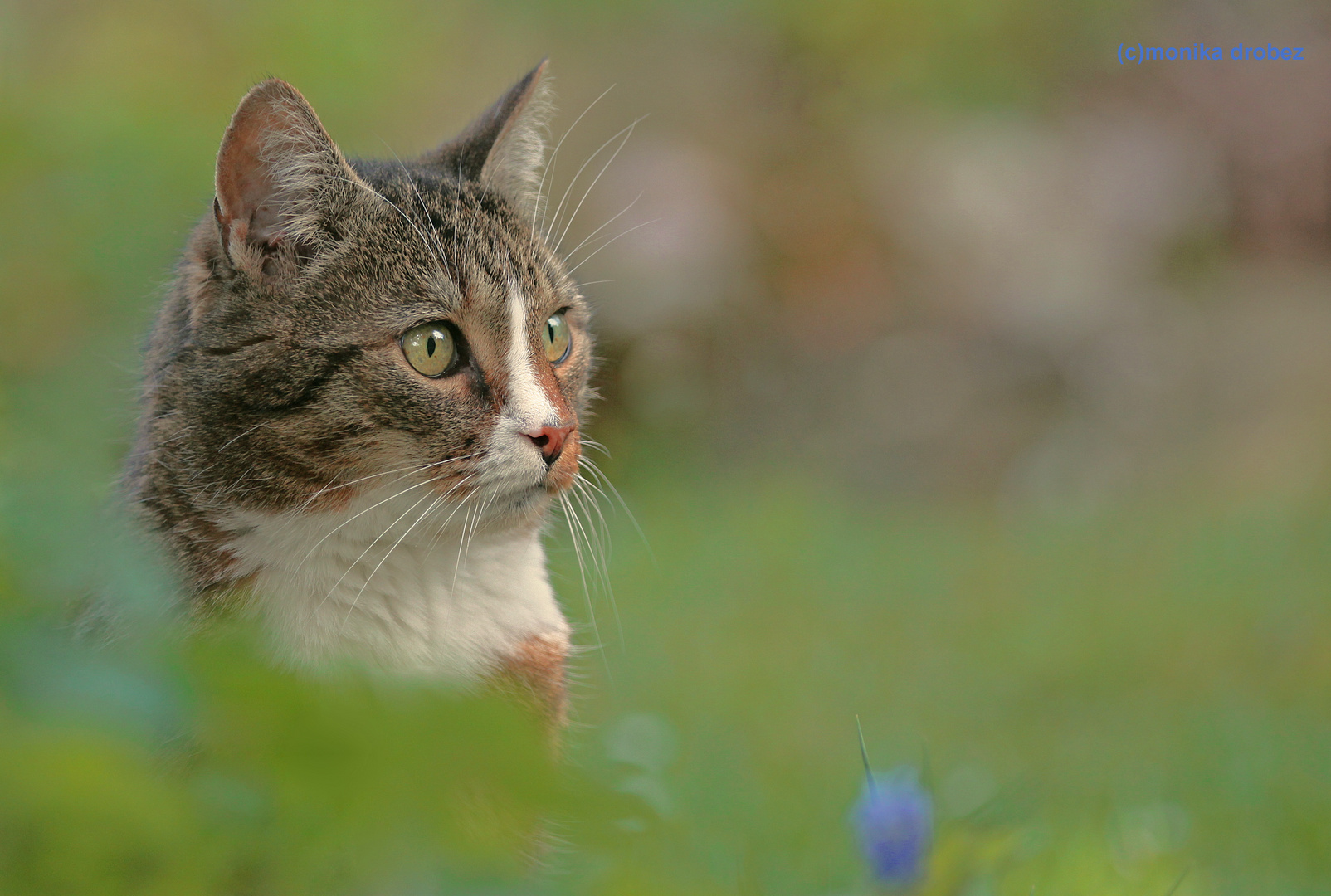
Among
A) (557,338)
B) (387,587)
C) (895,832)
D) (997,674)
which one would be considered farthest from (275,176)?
(997,674)

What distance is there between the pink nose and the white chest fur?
0.17m

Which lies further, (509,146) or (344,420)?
(509,146)

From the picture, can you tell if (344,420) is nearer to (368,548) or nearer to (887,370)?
(368,548)

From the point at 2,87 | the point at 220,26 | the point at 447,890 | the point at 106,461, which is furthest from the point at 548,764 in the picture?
the point at 220,26

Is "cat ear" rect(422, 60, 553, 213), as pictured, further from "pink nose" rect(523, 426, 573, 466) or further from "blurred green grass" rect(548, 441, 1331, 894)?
"blurred green grass" rect(548, 441, 1331, 894)

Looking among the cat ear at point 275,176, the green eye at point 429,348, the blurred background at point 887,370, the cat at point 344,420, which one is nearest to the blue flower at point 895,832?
the blurred background at point 887,370

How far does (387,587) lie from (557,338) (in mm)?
577

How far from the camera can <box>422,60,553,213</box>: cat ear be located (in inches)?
89.1

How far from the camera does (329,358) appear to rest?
1840 mm

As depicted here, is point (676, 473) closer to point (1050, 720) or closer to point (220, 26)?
point (1050, 720)

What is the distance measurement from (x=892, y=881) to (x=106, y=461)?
1.60 m

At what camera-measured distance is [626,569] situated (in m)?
4.88

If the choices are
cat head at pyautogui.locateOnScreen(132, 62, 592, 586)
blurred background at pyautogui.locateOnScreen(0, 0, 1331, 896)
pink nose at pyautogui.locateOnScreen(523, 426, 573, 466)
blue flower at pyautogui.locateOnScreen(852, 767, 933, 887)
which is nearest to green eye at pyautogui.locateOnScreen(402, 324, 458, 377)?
cat head at pyautogui.locateOnScreen(132, 62, 592, 586)

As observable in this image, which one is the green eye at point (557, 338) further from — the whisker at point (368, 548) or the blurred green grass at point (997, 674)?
the blurred green grass at point (997, 674)
